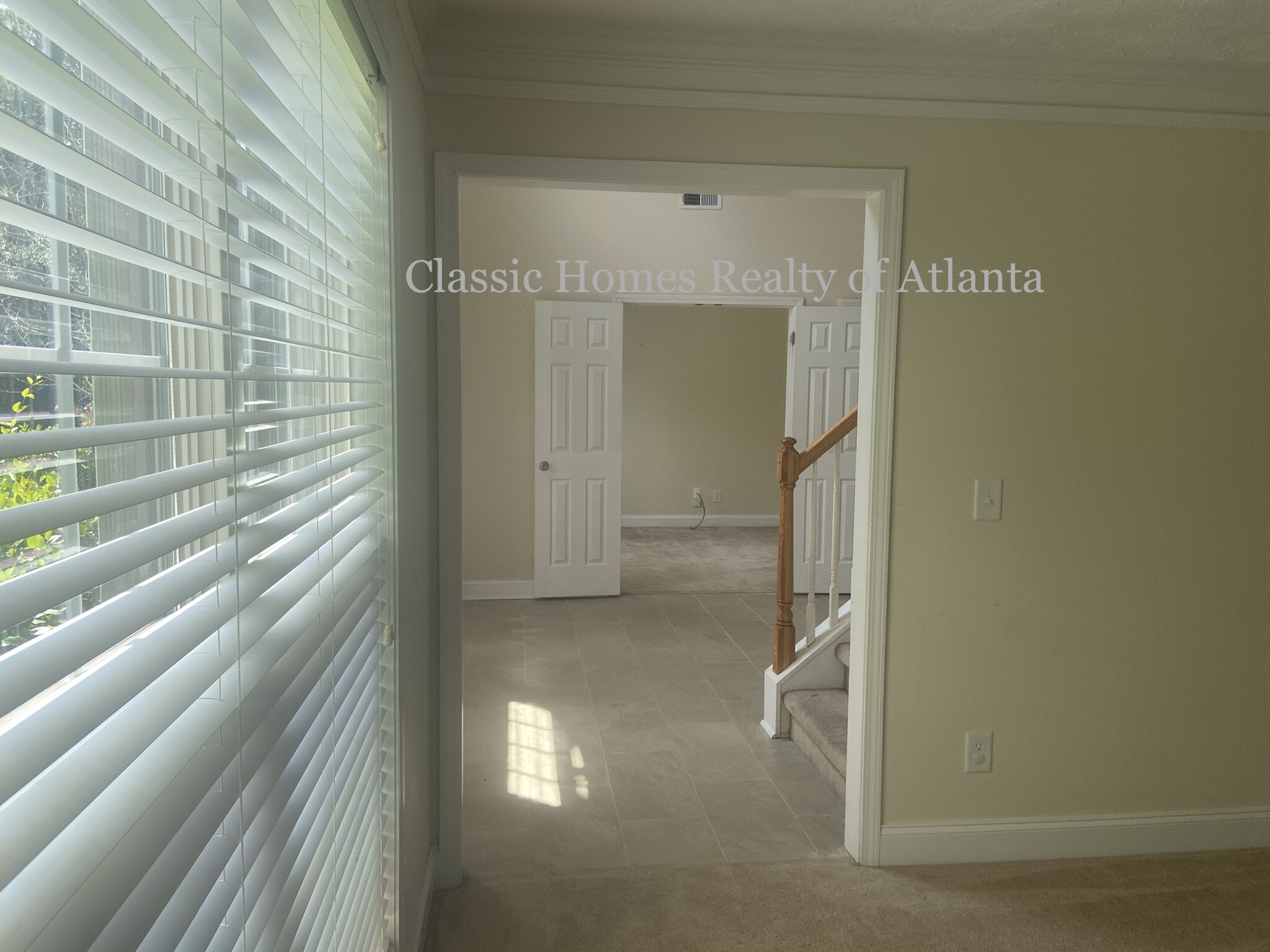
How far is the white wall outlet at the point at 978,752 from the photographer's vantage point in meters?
2.83

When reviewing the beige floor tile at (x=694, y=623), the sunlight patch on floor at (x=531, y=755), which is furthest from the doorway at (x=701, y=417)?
the sunlight patch on floor at (x=531, y=755)

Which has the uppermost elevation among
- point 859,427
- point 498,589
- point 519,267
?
point 519,267

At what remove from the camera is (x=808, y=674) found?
387 cm

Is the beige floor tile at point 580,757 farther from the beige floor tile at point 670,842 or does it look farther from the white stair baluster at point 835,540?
the white stair baluster at point 835,540

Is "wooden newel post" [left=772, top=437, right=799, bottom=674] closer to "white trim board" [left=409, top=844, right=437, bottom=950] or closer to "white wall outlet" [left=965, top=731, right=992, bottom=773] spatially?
"white wall outlet" [left=965, top=731, right=992, bottom=773]

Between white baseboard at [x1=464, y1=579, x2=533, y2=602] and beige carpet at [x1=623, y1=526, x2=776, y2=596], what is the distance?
73 cm

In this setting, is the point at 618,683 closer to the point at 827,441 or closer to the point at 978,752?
the point at 827,441

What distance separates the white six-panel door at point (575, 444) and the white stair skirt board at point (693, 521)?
3.26 meters

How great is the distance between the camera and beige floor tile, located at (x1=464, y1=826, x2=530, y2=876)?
110 inches

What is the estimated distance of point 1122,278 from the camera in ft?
9.02

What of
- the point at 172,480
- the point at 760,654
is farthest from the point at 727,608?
the point at 172,480

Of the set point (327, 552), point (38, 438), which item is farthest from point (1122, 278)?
point (38, 438)

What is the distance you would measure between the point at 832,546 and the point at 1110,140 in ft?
6.21

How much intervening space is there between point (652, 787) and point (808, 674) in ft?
3.01
